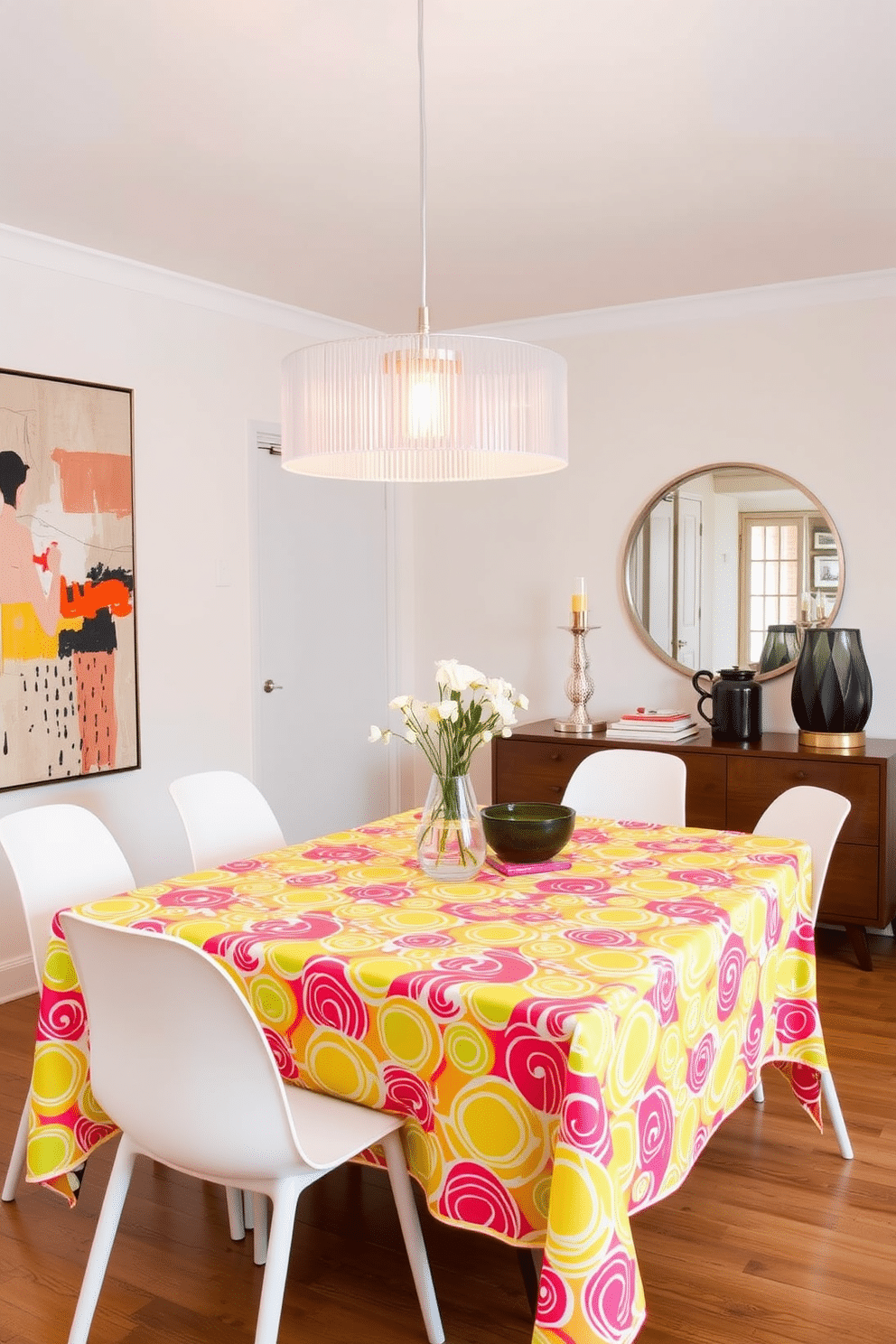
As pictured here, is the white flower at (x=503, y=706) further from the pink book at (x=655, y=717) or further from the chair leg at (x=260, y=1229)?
the pink book at (x=655, y=717)

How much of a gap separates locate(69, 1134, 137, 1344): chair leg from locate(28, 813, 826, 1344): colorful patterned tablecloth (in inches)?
11.5

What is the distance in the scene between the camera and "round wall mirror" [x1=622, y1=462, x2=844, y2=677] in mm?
4496

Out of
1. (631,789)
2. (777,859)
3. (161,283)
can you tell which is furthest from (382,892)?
(161,283)

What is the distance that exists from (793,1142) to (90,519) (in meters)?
2.90

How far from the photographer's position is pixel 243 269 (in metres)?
4.13

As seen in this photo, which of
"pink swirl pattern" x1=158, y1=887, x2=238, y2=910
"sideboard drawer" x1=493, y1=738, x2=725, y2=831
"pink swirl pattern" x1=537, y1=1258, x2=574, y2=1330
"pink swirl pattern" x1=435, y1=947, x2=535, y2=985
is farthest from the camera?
"sideboard drawer" x1=493, y1=738, x2=725, y2=831

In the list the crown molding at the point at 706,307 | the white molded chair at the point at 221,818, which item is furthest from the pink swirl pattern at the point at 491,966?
the crown molding at the point at 706,307

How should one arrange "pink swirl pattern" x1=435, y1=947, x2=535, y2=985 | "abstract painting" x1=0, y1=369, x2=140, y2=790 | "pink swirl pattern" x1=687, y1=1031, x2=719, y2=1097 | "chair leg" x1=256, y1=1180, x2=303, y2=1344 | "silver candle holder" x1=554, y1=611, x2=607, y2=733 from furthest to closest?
"silver candle holder" x1=554, y1=611, x2=607, y2=733 < "abstract painting" x1=0, y1=369, x2=140, y2=790 < "pink swirl pattern" x1=687, y1=1031, x2=719, y2=1097 < "pink swirl pattern" x1=435, y1=947, x2=535, y2=985 < "chair leg" x1=256, y1=1180, x2=303, y2=1344

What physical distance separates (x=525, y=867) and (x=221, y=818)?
0.91 m

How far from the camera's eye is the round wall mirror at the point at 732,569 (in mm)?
4496

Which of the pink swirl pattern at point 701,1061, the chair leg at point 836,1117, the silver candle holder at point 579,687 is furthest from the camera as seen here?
the silver candle holder at point 579,687

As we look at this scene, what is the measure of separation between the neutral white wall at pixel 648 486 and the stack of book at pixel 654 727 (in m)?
0.34

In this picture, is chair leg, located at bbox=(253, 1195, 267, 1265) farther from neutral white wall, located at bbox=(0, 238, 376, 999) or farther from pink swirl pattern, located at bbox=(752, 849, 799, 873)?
neutral white wall, located at bbox=(0, 238, 376, 999)

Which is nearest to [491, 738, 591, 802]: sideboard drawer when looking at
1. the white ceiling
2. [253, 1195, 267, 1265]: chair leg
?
the white ceiling
